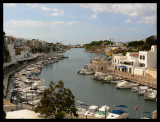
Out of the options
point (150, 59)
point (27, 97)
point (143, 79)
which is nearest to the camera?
point (27, 97)

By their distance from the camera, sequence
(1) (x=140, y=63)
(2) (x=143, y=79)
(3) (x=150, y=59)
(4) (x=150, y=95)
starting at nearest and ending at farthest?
(4) (x=150, y=95) → (2) (x=143, y=79) → (3) (x=150, y=59) → (1) (x=140, y=63)

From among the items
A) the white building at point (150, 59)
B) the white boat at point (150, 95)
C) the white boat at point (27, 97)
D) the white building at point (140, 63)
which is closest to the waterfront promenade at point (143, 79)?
the white building at point (140, 63)

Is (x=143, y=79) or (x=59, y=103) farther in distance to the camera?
(x=143, y=79)

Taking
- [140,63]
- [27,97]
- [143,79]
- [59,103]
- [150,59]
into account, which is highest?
[150,59]

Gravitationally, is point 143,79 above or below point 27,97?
above

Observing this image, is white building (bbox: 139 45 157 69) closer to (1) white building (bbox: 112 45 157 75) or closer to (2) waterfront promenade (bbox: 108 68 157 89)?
(1) white building (bbox: 112 45 157 75)

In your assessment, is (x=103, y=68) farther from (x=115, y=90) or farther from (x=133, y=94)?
(x=133, y=94)

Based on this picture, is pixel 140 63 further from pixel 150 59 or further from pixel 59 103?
pixel 59 103

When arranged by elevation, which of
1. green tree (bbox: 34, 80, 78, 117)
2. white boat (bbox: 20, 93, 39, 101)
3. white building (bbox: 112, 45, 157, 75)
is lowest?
white boat (bbox: 20, 93, 39, 101)

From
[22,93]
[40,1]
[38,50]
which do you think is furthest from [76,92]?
[38,50]

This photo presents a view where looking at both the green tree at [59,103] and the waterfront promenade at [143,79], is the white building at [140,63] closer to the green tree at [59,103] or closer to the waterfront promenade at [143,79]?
the waterfront promenade at [143,79]

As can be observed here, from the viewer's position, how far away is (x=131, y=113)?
9656mm

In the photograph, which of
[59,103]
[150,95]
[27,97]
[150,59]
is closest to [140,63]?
[150,59]

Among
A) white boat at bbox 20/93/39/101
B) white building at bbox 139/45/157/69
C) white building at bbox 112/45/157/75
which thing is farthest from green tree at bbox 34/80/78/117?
white building at bbox 139/45/157/69
